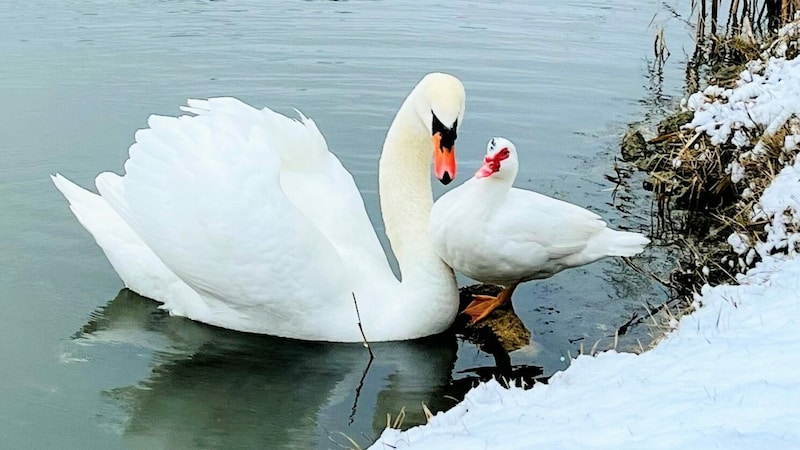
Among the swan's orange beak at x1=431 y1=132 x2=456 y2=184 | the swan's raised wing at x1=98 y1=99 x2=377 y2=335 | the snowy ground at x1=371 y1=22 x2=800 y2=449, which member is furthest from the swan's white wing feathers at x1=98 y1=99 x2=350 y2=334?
the snowy ground at x1=371 y1=22 x2=800 y2=449

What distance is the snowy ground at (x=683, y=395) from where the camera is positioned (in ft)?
Answer: 8.71

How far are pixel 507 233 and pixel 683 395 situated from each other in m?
2.41

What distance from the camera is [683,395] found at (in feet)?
9.86

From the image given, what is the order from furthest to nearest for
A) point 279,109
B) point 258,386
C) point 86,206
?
1. point 279,109
2. point 86,206
3. point 258,386

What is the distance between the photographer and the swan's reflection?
4527 mm

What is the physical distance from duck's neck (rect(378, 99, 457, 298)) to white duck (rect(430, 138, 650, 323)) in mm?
134

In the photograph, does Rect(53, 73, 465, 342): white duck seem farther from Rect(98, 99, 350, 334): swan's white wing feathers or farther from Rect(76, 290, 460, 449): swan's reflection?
Rect(76, 290, 460, 449): swan's reflection

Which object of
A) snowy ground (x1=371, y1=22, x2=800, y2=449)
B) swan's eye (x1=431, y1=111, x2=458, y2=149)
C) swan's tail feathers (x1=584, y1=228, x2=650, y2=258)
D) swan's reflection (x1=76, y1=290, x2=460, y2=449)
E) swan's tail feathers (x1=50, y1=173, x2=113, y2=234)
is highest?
swan's eye (x1=431, y1=111, x2=458, y2=149)

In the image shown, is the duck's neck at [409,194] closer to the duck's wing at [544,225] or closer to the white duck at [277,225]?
the white duck at [277,225]

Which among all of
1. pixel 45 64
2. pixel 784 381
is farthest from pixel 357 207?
pixel 45 64

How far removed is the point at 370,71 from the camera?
36.5 feet

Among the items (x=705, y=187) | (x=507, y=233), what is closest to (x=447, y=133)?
(x=507, y=233)

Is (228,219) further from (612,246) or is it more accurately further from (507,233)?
(612,246)

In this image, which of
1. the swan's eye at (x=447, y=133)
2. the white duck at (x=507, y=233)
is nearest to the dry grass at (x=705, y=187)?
the white duck at (x=507, y=233)
